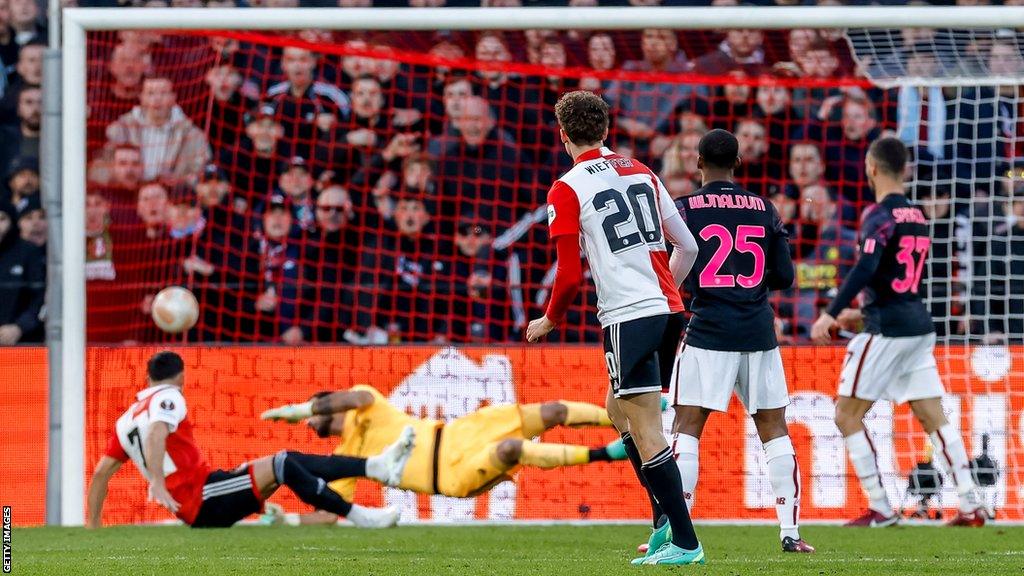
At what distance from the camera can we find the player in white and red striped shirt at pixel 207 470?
8.64m

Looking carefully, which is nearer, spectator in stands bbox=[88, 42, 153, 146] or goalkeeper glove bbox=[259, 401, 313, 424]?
goalkeeper glove bbox=[259, 401, 313, 424]

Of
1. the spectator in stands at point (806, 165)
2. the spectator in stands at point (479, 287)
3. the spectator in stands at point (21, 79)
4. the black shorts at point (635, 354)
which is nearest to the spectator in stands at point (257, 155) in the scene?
the spectator in stands at point (479, 287)

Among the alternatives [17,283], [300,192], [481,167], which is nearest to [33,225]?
[17,283]

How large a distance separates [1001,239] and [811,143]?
146 cm

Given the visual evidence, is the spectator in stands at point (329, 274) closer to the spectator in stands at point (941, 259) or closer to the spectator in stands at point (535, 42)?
the spectator in stands at point (535, 42)

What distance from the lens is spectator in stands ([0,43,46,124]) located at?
454 inches

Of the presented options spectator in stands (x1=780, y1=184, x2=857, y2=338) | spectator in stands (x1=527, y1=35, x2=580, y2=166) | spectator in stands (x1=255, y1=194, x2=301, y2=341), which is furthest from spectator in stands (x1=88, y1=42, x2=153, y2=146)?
spectator in stands (x1=780, y1=184, x2=857, y2=338)

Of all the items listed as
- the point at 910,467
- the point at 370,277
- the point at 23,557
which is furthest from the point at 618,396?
the point at 370,277

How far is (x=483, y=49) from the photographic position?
11.2m

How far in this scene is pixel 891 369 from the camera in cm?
890

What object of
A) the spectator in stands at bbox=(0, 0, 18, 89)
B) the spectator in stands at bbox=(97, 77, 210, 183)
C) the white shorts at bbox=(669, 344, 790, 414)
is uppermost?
the spectator in stands at bbox=(0, 0, 18, 89)

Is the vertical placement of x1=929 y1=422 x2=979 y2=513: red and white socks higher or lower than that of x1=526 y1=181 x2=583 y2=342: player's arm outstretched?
lower

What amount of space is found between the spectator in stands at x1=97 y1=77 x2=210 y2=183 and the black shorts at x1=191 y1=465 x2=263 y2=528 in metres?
2.89

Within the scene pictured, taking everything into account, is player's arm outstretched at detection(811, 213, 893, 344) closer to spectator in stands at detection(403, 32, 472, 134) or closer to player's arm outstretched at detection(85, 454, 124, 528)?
spectator in stands at detection(403, 32, 472, 134)
